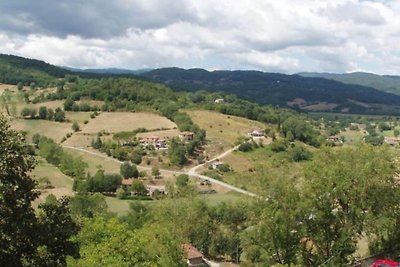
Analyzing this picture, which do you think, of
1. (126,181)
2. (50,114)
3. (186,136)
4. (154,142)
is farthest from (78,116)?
(126,181)

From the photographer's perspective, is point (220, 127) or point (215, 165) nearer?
point (215, 165)

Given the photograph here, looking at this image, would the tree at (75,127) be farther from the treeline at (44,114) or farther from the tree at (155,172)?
the tree at (155,172)

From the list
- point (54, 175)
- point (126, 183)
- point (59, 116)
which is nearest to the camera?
point (126, 183)

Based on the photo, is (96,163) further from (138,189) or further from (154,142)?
(138,189)

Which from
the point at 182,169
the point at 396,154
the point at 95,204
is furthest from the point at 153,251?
the point at 182,169

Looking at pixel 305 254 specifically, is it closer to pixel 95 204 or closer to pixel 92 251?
pixel 92 251

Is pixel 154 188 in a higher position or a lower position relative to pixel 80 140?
lower

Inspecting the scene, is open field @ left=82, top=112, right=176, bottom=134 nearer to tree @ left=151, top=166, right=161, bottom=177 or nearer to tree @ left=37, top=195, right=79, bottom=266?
tree @ left=151, top=166, right=161, bottom=177
